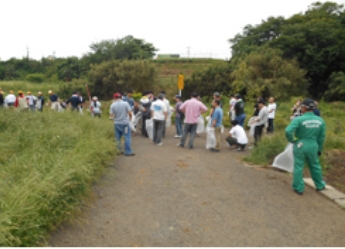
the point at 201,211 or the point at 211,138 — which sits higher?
the point at 211,138

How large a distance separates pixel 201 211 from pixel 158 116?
575 centimetres

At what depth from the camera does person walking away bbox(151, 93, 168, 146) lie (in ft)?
34.3

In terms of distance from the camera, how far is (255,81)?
28250 millimetres

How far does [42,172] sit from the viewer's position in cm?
510

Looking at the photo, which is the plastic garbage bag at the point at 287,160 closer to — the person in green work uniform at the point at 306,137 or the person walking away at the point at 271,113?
the person in green work uniform at the point at 306,137

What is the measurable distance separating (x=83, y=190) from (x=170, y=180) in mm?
2047

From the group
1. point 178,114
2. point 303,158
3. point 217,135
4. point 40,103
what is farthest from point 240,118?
point 40,103

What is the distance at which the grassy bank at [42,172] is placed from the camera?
12.1 feet

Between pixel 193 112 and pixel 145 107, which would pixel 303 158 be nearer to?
pixel 193 112

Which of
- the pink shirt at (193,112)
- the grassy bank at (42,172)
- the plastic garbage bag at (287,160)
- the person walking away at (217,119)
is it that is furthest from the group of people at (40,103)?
the plastic garbage bag at (287,160)

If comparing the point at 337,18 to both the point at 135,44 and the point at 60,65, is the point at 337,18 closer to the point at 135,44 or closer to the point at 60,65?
the point at 135,44

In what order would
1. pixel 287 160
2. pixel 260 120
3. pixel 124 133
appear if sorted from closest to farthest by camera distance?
pixel 287 160 < pixel 124 133 < pixel 260 120

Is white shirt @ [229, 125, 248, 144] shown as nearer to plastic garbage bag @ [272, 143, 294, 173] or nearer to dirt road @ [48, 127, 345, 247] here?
dirt road @ [48, 127, 345, 247]

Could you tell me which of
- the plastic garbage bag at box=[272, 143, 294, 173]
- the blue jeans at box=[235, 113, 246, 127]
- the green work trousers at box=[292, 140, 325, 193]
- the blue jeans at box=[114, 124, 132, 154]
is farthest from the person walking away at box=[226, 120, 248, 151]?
the green work trousers at box=[292, 140, 325, 193]
